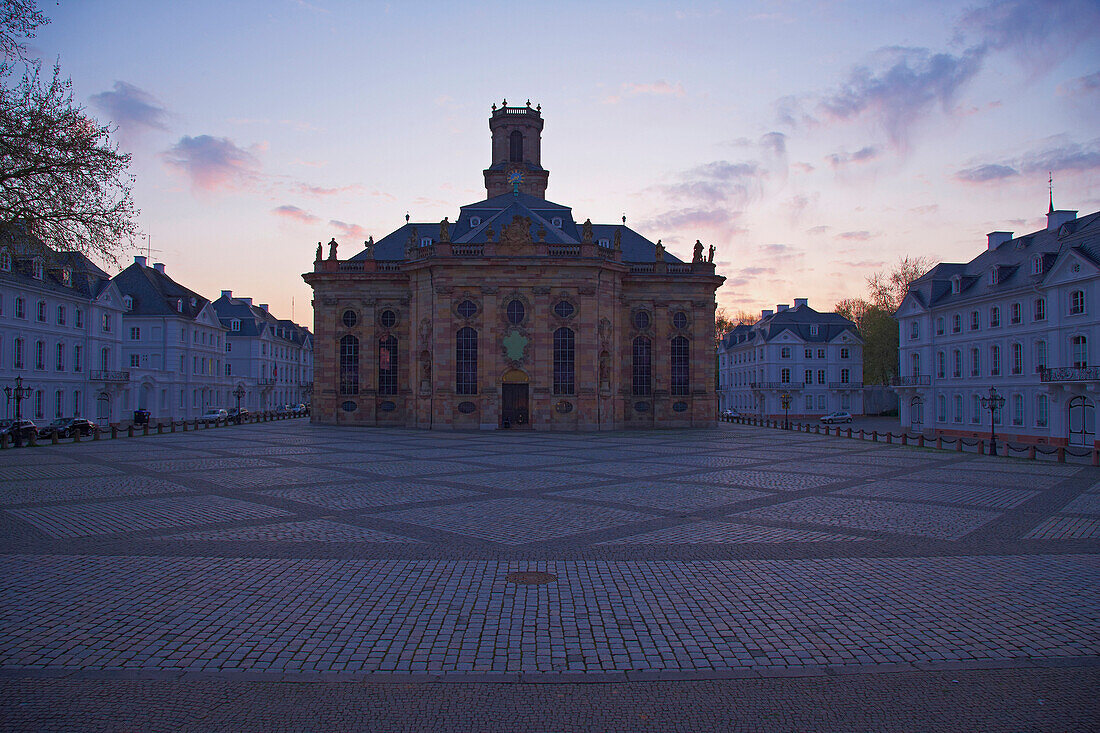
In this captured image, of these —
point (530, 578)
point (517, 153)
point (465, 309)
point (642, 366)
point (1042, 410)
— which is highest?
point (517, 153)

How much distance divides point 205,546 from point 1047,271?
46396 millimetres

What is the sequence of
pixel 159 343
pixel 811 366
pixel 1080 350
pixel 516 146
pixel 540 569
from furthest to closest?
pixel 811 366, pixel 516 146, pixel 159 343, pixel 1080 350, pixel 540 569

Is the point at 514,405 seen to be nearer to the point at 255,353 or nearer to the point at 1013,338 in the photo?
the point at 1013,338

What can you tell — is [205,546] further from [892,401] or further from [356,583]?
[892,401]

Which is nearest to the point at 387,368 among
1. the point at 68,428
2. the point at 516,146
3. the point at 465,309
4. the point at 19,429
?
the point at 465,309

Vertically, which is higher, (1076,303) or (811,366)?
(1076,303)

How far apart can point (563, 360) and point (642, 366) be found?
813 centimetres

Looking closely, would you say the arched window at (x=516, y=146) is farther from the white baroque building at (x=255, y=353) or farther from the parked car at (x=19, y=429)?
the parked car at (x=19, y=429)

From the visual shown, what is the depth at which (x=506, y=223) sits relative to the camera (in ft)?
175

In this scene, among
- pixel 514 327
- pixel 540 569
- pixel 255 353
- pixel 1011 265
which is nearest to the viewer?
pixel 540 569

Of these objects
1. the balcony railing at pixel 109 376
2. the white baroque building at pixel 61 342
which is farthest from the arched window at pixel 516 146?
the balcony railing at pixel 109 376

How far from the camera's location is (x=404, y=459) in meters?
26.9

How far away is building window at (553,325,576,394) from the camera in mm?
48344

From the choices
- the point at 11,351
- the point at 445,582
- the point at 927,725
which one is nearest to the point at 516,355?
the point at 11,351
